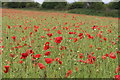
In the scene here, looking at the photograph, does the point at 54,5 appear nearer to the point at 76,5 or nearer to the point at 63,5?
the point at 63,5

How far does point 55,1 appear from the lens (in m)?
47.9

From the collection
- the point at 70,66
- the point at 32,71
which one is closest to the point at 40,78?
the point at 32,71

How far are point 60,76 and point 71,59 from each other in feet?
1.97

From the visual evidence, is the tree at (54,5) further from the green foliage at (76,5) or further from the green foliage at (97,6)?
the green foliage at (97,6)

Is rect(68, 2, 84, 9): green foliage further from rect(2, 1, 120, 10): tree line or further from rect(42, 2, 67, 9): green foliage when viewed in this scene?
rect(42, 2, 67, 9): green foliage

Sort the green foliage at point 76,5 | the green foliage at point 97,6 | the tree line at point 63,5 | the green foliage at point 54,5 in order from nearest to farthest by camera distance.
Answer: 1. the green foliage at point 97,6
2. the tree line at point 63,5
3. the green foliage at point 54,5
4. the green foliage at point 76,5

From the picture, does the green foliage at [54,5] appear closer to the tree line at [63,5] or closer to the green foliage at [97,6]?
the tree line at [63,5]

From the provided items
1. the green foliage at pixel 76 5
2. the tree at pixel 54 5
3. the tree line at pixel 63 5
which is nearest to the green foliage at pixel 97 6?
the tree line at pixel 63 5

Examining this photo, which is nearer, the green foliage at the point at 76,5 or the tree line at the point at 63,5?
the tree line at the point at 63,5

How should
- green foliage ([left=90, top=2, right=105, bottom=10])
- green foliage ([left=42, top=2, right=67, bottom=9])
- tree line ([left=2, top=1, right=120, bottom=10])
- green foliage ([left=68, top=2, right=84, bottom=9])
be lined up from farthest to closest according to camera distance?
1. green foliage ([left=68, top=2, right=84, bottom=9])
2. green foliage ([left=42, top=2, right=67, bottom=9])
3. tree line ([left=2, top=1, right=120, bottom=10])
4. green foliage ([left=90, top=2, right=105, bottom=10])

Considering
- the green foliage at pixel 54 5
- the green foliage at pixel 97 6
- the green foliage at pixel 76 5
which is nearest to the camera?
the green foliage at pixel 97 6

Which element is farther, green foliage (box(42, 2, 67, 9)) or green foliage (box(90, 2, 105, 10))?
green foliage (box(42, 2, 67, 9))

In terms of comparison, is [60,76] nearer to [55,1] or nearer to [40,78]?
[40,78]

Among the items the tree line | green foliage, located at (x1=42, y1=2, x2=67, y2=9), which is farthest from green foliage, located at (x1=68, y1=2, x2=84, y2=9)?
green foliage, located at (x1=42, y1=2, x2=67, y2=9)
